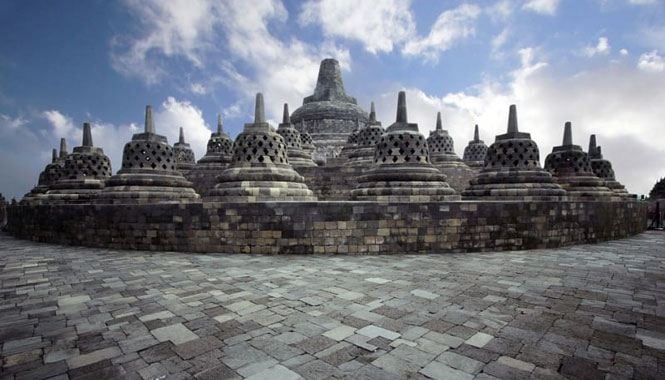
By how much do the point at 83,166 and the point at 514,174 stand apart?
1543cm

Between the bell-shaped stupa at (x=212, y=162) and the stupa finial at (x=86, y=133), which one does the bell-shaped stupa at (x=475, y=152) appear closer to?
the bell-shaped stupa at (x=212, y=162)

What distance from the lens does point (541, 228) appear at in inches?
333

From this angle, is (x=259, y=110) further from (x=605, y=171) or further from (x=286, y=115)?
(x=605, y=171)

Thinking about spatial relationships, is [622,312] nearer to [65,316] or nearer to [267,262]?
[267,262]

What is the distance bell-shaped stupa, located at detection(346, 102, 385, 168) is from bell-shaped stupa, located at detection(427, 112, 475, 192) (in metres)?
2.84

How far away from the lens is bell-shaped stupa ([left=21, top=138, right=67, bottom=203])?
1469cm

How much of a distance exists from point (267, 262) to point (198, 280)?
1631mm

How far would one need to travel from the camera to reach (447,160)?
18.5 metres

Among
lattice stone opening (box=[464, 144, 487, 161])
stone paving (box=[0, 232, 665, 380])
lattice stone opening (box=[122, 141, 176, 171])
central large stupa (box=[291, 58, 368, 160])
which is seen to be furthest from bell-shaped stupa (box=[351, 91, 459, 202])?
central large stupa (box=[291, 58, 368, 160])

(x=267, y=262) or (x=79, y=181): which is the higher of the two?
(x=79, y=181)

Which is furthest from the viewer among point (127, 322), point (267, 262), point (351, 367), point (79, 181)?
point (79, 181)

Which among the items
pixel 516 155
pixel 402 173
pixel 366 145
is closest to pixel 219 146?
pixel 366 145

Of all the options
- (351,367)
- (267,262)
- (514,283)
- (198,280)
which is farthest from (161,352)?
(514,283)

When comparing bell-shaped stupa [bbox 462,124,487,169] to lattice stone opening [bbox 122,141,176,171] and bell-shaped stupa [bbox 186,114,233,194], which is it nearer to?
bell-shaped stupa [bbox 186,114,233,194]
